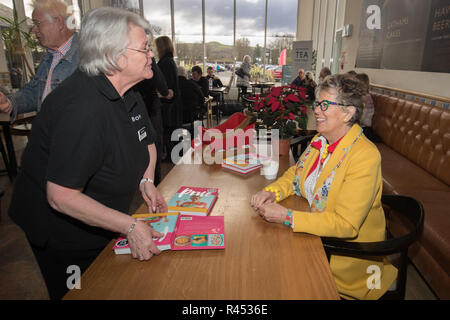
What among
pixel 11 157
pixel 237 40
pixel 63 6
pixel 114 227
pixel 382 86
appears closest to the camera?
pixel 114 227

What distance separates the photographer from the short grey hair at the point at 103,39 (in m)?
1.04

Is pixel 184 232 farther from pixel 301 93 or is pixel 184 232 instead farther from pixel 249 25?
pixel 249 25

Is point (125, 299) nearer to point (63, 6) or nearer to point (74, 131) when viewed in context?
point (74, 131)

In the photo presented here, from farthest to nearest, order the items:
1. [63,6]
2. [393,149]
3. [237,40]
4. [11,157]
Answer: [237,40] → [11,157] → [393,149] → [63,6]

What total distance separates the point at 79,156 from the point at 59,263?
1.99ft

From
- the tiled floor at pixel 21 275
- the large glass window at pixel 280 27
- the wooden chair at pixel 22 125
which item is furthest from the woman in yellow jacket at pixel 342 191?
the large glass window at pixel 280 27

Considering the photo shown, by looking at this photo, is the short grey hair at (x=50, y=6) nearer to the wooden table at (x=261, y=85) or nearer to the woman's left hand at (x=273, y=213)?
the woman's left hand at (x=273, y=213)

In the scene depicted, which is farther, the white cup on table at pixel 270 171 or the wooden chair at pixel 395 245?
the white cup on table at pixel 270 171

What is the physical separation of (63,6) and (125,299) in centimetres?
214

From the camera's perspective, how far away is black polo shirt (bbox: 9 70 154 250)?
3.10 feet

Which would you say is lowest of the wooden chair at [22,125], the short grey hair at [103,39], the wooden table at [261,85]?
the wooden chair at [22,125]

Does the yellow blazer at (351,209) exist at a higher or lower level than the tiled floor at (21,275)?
higher
